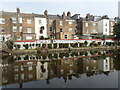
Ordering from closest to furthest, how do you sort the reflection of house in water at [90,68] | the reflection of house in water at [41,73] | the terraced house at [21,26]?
the reflection of house in water at [41,73], the reflection of house in water at [90,68], the terraced house at [21,26]

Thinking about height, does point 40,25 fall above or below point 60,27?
above

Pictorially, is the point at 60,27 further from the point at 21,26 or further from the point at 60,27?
the point at 21,26

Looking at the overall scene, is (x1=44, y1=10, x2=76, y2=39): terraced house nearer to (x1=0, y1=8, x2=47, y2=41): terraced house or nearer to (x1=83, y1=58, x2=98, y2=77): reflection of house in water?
(x1=0, y1=8, x2=47, y2=41): terraced house

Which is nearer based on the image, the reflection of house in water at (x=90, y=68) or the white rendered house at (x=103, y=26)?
the reflection of house in water at (x=90, y=68)

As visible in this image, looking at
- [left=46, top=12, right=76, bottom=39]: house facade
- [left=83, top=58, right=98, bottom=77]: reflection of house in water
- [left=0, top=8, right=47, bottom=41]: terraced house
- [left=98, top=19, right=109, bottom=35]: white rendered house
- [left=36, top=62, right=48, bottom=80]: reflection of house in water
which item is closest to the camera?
[left=36, top=62, right=48, bottom=80]: reflection of house in water

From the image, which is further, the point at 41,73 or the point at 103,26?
the point at 103,26

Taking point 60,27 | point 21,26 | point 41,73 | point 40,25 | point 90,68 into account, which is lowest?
point 41,73

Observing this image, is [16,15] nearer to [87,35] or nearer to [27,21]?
[27,21]

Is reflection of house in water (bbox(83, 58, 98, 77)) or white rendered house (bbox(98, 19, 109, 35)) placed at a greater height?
white rendered house (bbox(98, 19, 109, 35))

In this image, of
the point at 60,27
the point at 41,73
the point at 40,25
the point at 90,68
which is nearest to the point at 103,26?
the point at 60,27

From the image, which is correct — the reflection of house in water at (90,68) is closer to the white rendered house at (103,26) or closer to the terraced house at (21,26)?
the terraced house at (21,26)

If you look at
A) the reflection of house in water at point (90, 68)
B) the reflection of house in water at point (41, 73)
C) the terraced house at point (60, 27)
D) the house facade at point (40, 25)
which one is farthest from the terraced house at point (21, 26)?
the reflection of house in water at point (90, 68)

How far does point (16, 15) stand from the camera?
135ft

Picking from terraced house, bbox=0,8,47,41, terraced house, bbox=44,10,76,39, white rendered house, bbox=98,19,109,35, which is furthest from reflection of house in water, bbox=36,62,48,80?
white rendered house, bbox=98,19,109,35
